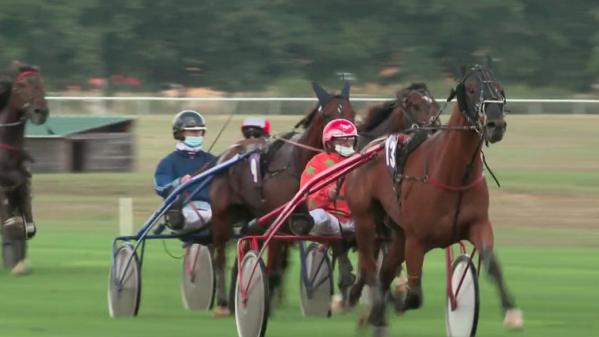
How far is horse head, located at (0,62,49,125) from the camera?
44.2 ft

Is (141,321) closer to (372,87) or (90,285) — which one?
(90,285)

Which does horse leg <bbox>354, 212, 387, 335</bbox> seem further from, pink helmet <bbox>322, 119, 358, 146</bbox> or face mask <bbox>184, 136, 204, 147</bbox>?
face mask <bbox>184, 136, 204, 147</bbox>

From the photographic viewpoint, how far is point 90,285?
12734mm

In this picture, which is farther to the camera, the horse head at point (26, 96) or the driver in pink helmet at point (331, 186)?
the horse head at point (26, 96)

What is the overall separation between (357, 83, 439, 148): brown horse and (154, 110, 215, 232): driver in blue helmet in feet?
3.61

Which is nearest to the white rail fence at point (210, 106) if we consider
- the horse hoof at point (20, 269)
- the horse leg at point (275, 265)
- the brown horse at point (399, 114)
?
the horse hoof at point (20, 269)

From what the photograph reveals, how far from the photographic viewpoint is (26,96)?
532 inches

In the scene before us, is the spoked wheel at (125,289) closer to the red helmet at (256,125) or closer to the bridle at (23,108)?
the red helmet at (256,125)

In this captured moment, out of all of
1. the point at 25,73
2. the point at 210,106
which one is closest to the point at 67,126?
the point at 210,106

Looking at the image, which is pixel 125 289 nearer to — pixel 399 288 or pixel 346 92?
pixel 399 288

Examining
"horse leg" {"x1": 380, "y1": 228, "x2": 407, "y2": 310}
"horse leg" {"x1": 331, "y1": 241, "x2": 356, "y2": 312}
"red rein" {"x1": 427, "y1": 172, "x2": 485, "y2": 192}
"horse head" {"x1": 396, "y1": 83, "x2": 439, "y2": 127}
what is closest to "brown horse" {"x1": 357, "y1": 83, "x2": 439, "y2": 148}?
"horse head" {"x1": 396, "y1": 83, "x2": 439, "y2": 127}

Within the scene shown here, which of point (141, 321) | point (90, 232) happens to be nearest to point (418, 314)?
point (141, 321)

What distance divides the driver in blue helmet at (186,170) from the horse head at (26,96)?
2352 millimetres

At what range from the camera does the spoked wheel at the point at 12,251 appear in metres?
13.6
